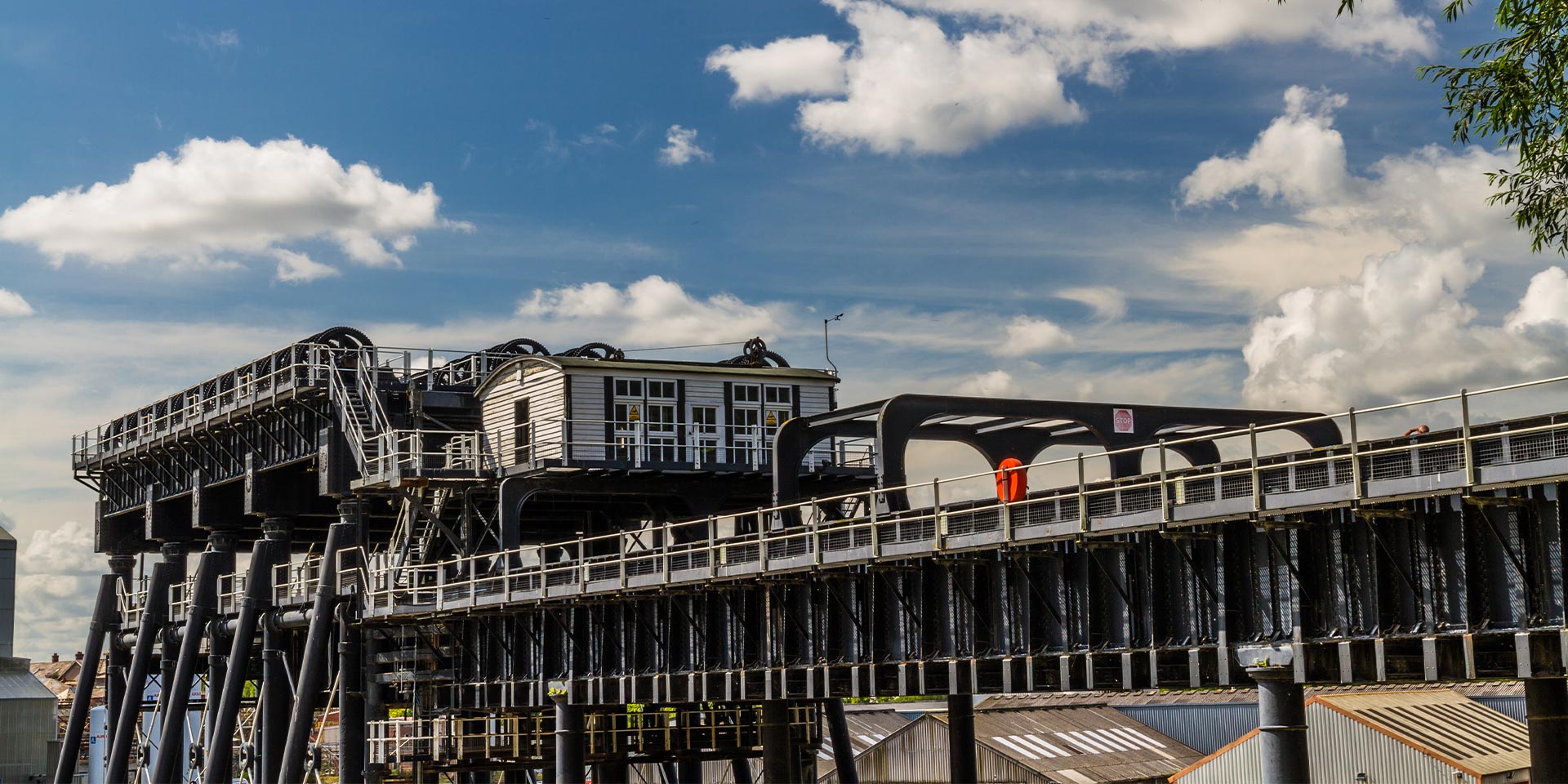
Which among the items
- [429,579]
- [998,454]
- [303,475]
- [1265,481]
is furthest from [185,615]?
[1265,481]

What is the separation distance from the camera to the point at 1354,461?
94.0 ft

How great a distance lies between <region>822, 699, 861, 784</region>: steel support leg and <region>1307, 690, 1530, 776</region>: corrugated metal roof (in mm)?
19255

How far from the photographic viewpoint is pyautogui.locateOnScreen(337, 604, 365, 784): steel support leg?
56562mm

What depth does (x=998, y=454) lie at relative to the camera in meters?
53.0

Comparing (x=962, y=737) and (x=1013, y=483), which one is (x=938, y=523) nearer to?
(x=1013, y=483)

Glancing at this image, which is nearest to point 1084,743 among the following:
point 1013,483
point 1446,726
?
point 1446,726

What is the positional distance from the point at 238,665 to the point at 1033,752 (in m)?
36.6

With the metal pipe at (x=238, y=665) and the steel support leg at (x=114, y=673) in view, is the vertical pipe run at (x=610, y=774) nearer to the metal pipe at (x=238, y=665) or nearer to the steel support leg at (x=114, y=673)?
the metal pipe at (x=238, y=665)

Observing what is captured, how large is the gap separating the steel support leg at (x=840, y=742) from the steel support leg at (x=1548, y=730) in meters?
28.1

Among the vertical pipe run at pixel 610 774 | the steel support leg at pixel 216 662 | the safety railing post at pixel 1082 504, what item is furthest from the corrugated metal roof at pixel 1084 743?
the safety railing post at pixel 1082 504

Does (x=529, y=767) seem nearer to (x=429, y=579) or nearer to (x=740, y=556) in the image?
(x=429, y=579)

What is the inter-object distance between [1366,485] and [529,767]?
120 feet

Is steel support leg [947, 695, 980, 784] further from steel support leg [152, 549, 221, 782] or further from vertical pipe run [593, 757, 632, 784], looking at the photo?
steel support leg [152, 549, 221, 782]

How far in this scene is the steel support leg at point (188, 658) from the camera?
2685 inches
